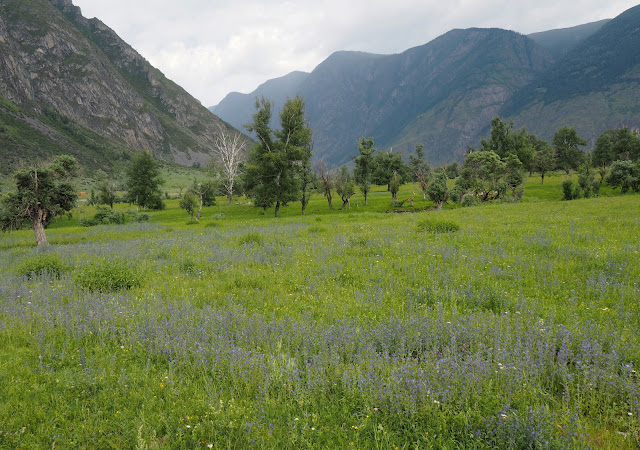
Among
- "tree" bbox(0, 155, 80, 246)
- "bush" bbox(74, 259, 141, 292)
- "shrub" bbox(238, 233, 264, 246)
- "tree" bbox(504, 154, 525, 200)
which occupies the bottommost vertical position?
"bush" bbox(74, 259, 141, 292)

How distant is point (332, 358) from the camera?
14.6ft

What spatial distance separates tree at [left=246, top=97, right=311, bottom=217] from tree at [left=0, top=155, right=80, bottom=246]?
2944cm

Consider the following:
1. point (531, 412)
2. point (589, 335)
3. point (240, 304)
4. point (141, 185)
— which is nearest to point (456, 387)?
point (531, 412)

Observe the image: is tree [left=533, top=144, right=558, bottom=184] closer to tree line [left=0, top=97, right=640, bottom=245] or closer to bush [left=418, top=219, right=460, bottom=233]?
tree line [left=0, top=97, right=640, bottom=245]

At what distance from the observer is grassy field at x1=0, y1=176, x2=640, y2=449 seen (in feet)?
11.0

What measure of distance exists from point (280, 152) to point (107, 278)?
44.2 metres

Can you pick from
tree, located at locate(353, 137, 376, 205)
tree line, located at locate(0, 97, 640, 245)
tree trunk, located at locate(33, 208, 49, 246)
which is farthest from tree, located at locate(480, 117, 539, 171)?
tree trunk, located at locate(33, 208, 49, 246)

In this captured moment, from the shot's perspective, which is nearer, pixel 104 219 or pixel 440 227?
pixel 440 227

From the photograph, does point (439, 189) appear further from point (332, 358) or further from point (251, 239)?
point (332, 358)

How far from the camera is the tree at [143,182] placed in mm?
79000

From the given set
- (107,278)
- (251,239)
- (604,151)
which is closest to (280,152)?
(251,239)

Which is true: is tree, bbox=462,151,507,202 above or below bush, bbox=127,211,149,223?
above

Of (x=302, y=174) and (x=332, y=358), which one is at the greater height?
(x=302, y=174)

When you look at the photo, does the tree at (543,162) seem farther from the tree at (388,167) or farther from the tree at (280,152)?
the tree at (280,152)
